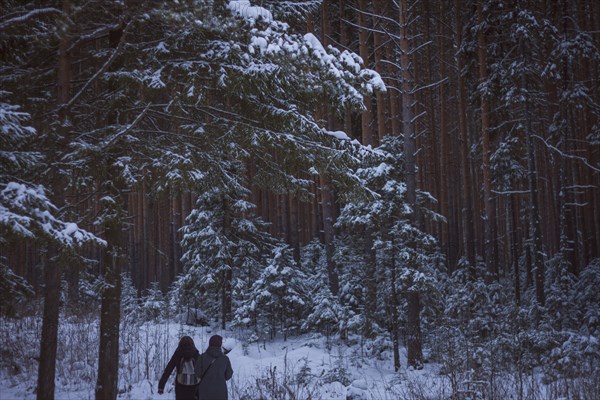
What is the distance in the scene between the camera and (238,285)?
51.8ft

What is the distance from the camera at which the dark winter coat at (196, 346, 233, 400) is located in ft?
23.0

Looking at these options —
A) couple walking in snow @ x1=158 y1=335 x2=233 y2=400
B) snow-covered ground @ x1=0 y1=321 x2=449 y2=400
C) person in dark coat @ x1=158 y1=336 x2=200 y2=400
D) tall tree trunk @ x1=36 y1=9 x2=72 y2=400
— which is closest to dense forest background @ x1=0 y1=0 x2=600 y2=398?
tall tree trunk @ x1=36 y1=9 x2=72 y2=400

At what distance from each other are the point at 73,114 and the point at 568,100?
1817 cm

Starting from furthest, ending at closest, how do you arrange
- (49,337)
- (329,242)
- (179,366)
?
(329,242), (179,366), (49,337)

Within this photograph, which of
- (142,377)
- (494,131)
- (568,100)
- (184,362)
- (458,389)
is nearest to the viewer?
(184,362)

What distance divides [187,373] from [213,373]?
0.63 metres

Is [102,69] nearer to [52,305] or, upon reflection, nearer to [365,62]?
[52,305]

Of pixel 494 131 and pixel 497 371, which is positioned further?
pixel 494 131

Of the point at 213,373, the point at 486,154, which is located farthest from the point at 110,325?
the point at 486,154

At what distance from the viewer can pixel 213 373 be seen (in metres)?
7.08

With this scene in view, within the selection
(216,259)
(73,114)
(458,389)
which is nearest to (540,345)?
(458,389)

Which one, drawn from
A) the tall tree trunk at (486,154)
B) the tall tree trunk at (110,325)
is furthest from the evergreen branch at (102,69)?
the tall tree trunk at (486,154)

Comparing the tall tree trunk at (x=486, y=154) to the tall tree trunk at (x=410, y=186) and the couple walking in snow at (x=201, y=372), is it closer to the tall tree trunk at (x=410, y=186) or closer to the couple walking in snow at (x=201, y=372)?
the tall tree trunk at (x=410, y=186)

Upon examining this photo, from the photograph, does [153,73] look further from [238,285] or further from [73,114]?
[238,285]
